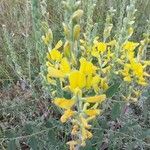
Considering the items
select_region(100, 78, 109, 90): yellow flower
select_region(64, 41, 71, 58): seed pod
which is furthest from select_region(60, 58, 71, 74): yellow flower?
select_region(100, 78, 109, 90): yellow flower

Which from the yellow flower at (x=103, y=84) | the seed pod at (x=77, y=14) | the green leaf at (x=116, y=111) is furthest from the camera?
the green leaf at (x=116, y=111)

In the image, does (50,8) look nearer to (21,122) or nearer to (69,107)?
(21,122)

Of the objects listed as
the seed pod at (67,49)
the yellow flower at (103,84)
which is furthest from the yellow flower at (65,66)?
the yellow flower at (103,84)

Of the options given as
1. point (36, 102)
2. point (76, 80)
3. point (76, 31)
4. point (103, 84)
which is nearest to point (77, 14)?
point (76, 31)

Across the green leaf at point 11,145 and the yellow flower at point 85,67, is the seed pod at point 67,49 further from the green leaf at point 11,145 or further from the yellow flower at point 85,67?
the green leaf at point 11,145

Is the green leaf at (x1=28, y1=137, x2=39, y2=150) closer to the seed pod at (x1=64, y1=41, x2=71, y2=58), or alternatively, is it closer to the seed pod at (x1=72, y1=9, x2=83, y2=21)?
the seed pod at (x1=64, y1=41, x2=71, y2=58)

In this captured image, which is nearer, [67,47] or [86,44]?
[67,47]

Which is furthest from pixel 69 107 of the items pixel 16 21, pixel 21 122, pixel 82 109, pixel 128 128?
pixel 16 21
